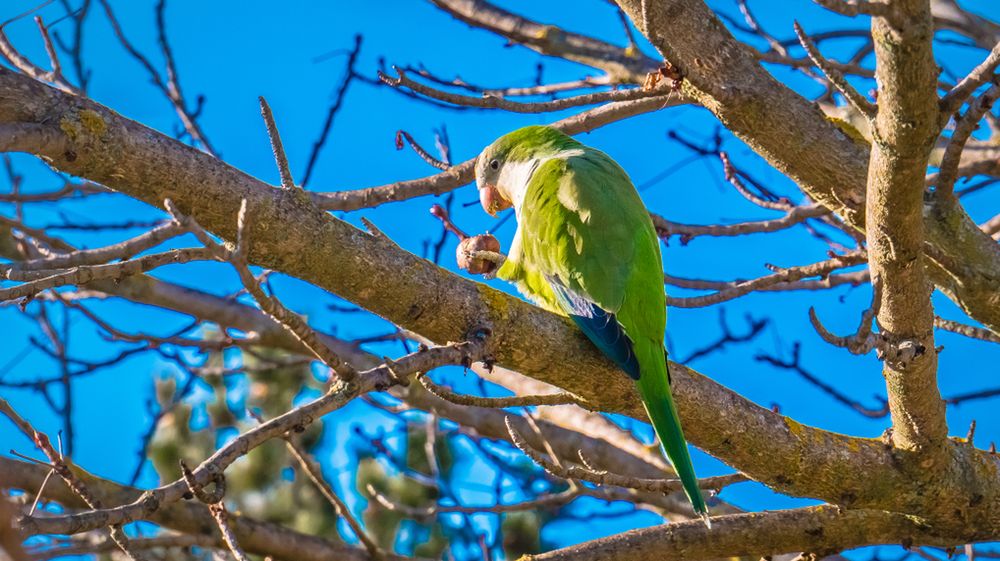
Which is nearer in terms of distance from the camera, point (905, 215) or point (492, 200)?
point (905, 215)

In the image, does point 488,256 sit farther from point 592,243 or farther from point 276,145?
point 276,145

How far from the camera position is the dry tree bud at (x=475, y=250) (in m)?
3.70

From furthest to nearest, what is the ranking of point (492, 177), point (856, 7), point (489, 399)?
1. point (492, 177)
2. point (489, 399)
3. point (856, 7)

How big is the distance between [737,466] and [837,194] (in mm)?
1067

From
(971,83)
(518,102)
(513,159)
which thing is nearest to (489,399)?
(518,102)

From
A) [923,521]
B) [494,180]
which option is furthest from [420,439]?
[923,521]

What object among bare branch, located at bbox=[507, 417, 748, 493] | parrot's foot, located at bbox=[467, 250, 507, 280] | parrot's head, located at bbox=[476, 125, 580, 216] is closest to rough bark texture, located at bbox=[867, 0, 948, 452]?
bare branch, located at bbox=[507, 417, 748, 493]

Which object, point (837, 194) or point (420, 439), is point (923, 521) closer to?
point (837, 194)

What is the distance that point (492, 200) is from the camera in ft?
15.2

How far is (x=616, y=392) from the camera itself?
9.68ft

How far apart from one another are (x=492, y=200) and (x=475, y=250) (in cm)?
100

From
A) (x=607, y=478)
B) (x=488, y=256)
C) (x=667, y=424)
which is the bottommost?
(x=607, y=478)

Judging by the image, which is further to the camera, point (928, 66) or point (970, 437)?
point (970, 437)

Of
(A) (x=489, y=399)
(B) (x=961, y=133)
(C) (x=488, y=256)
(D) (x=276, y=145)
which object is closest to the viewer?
(D) (x=276, y=145)
